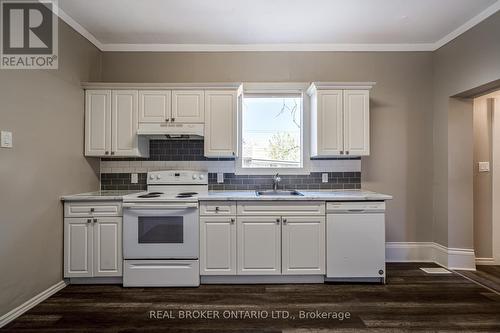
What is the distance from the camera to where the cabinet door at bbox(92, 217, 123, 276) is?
2.65 meters

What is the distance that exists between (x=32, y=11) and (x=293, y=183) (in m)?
3.13

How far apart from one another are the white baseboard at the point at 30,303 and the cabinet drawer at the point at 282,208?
1.92 metres

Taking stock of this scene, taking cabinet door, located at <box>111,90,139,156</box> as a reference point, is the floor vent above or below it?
below

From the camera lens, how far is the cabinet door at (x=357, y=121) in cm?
301

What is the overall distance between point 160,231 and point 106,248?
57cm

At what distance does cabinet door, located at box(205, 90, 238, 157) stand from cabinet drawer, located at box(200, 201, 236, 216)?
62cm

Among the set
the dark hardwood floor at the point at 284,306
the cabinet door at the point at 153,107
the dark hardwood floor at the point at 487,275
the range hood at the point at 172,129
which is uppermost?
the cabinet door at the point at 153,107

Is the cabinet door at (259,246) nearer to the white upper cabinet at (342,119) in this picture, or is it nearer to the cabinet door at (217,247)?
the cabinet door at (217,247)

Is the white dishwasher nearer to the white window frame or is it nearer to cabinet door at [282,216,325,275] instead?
cabinet door at [282,216,325,275]

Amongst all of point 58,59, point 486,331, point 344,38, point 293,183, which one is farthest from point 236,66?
point 486,331

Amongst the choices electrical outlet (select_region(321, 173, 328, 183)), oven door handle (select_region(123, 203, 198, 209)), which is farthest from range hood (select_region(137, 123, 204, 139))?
electrical outlet (select_region(321, 173, 328, 183))

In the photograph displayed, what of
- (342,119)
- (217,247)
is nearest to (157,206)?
(217,247)

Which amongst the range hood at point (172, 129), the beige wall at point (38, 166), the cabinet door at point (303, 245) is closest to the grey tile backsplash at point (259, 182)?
the beige wall at point (38, 166)

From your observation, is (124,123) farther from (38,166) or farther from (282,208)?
(282,208)
